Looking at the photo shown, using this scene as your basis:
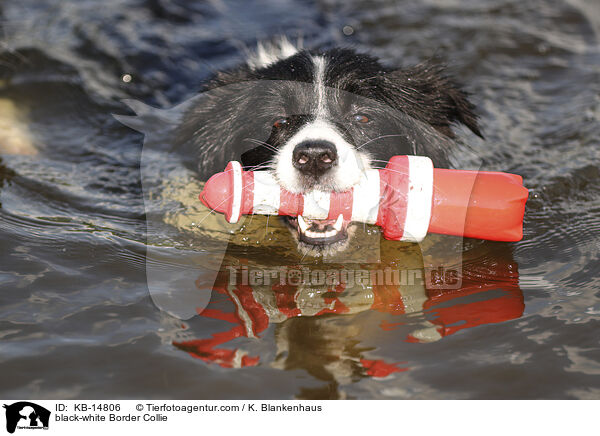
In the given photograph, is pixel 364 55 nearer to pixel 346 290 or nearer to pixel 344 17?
pixel 346 290

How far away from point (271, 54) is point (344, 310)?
1.65m

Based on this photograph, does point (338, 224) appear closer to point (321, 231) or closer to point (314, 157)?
point (321, 231)

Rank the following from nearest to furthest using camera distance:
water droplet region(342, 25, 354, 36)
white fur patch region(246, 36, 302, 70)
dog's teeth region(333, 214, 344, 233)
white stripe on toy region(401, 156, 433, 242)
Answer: white stripe on toy region(401, 156, 433, 242) < dog's teeth region(333, 214, 344, 233) < white fur patch region(246, 36, 302, 70) < water droplet region(342, 25, 354, 36)

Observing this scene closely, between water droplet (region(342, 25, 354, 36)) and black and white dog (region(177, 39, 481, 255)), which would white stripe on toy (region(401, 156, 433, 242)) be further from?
water droplet (region(342, 25, 354, 36))

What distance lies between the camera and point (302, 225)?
287 centimetres

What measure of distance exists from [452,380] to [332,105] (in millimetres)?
1415

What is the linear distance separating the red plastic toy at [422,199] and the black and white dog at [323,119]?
0.12 metres

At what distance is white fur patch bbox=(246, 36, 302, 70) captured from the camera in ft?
11.1

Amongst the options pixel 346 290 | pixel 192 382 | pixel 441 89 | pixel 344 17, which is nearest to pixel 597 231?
pixel 441 89

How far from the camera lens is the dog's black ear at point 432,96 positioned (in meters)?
3.11

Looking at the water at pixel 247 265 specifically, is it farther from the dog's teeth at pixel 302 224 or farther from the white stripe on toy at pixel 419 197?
the white stripe on toy at pixel 419 197
